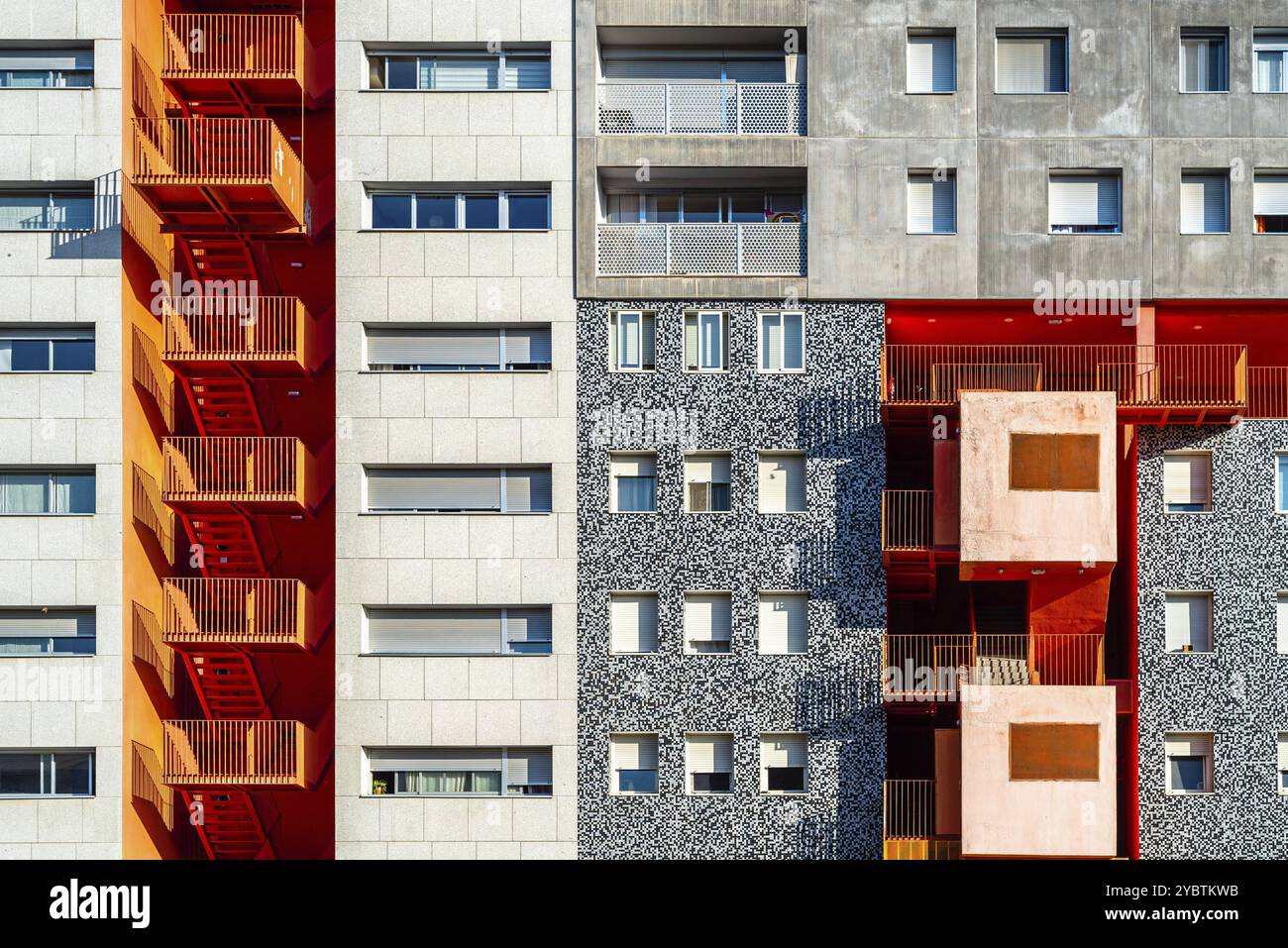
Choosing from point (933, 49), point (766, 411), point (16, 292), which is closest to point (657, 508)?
point (766, 411)

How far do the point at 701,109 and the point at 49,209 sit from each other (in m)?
13.0

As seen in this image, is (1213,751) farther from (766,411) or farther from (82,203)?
(82,203)

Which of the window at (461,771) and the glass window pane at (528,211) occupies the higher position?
the glass window pane at (528,211)

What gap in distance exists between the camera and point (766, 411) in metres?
34.8

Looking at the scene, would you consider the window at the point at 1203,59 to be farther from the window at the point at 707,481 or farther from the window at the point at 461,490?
the window at the point at 461,490

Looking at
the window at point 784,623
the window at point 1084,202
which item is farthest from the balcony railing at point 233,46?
the window at point 1084,202

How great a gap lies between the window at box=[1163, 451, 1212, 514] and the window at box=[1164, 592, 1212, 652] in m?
1.76

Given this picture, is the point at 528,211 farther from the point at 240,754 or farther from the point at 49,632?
the point at 49,632

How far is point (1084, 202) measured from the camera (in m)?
35.2

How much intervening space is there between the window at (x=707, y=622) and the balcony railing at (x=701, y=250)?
254 inches

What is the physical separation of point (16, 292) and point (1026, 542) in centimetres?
1997

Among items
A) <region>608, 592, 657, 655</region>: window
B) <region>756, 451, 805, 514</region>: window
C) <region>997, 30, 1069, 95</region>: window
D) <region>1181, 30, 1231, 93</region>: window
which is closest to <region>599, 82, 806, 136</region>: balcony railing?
<region>997, 30, 1069, 95</region>: window

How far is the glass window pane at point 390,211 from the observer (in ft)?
117

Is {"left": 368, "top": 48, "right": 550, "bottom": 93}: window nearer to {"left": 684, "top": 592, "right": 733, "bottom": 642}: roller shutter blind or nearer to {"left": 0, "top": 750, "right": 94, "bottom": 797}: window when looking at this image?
{"left": 684, "top": 592, "right": 733, "bottom": 642}: roller shutter blind
